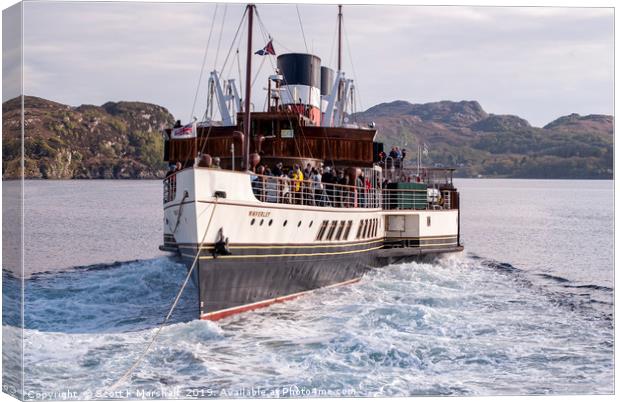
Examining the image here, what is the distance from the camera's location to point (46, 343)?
62.6ft

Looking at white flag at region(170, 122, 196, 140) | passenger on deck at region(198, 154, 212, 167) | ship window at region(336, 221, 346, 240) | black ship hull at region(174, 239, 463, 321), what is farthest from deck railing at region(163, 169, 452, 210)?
white flag at region(170, 122, 196, 140)

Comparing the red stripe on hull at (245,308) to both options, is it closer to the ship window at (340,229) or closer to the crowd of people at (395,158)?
the ship window at (340,229)

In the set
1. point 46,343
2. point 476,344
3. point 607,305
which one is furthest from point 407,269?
point 46,343

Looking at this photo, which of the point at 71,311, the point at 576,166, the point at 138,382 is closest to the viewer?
the point at 138,382

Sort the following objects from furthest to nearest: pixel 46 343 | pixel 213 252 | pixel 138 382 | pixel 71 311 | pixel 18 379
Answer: pixel 71 311
pixel 213 252
pixel 46 343
pixel 138 382
pixel 18 379

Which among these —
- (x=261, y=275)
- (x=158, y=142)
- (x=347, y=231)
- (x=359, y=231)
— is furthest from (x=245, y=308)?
→ (x=158, y=142)

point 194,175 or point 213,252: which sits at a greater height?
point 194,175

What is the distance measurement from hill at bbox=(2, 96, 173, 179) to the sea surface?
3450mm

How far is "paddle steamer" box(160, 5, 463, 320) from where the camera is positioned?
68.1 ft

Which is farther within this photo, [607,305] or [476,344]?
[607,305]

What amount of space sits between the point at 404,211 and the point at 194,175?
1638 centimetres

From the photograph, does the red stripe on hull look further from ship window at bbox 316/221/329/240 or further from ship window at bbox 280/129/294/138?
ship window at bbox 280/129/294/138

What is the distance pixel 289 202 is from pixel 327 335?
16.6 feet

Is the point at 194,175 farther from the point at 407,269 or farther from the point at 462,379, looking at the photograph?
the point at 407,269
